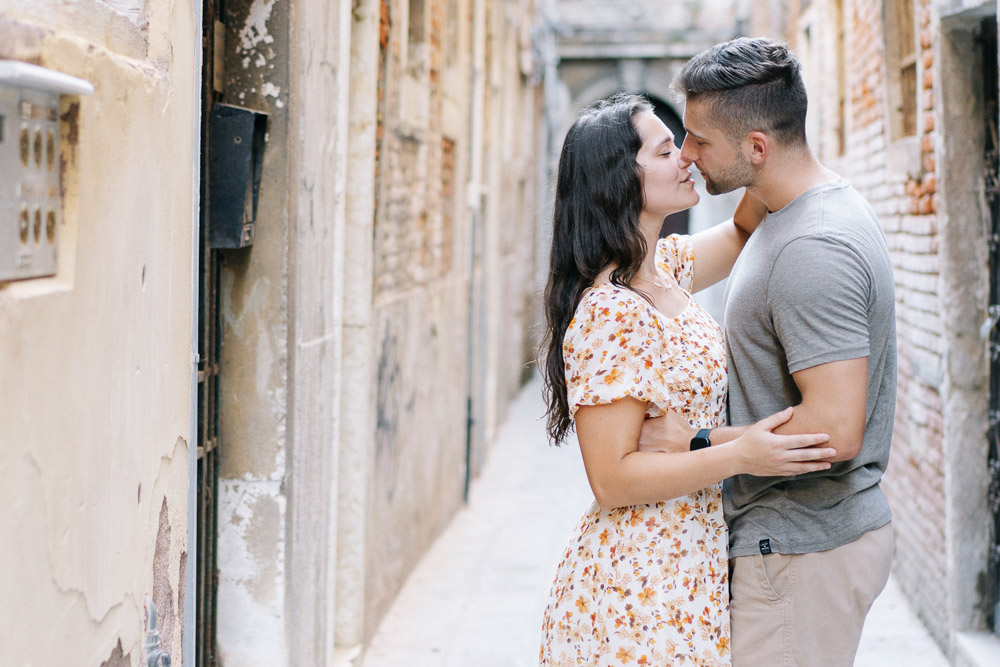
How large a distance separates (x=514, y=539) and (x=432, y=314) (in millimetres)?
1596

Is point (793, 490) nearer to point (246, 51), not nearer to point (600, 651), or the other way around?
point (600, 651)

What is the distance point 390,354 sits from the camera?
17.6 feet

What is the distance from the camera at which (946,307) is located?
15.2ft

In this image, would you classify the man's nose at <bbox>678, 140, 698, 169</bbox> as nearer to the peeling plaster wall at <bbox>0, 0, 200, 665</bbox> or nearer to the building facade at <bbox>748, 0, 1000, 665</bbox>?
the peeling plaster wall at <bbox>0, 0, 200, 665</bbox>

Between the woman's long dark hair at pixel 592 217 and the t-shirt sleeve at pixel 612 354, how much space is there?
7cm

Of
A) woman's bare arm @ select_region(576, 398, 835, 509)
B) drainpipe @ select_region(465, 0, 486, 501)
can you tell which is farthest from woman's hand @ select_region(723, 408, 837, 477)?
drainpipe @ select_region(465, 0, 486, 501)

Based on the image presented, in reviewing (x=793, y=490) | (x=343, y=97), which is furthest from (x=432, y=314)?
(x=793, y=490)

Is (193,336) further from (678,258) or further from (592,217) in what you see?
(678,258)

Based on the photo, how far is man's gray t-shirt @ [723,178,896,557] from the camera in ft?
7.16

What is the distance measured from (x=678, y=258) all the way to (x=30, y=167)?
176 cm

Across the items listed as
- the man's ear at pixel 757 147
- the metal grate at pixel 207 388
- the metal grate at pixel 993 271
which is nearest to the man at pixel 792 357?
the man's ear at pixel 757 147

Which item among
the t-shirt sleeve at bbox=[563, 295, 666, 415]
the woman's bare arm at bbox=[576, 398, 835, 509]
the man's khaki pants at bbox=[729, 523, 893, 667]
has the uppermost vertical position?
the t-shirt sleeve at bbox=[563, 295, 666, 415]

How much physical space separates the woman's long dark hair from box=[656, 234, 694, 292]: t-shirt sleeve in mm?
358

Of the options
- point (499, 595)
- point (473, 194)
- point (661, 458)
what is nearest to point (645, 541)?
point (661, 458)
